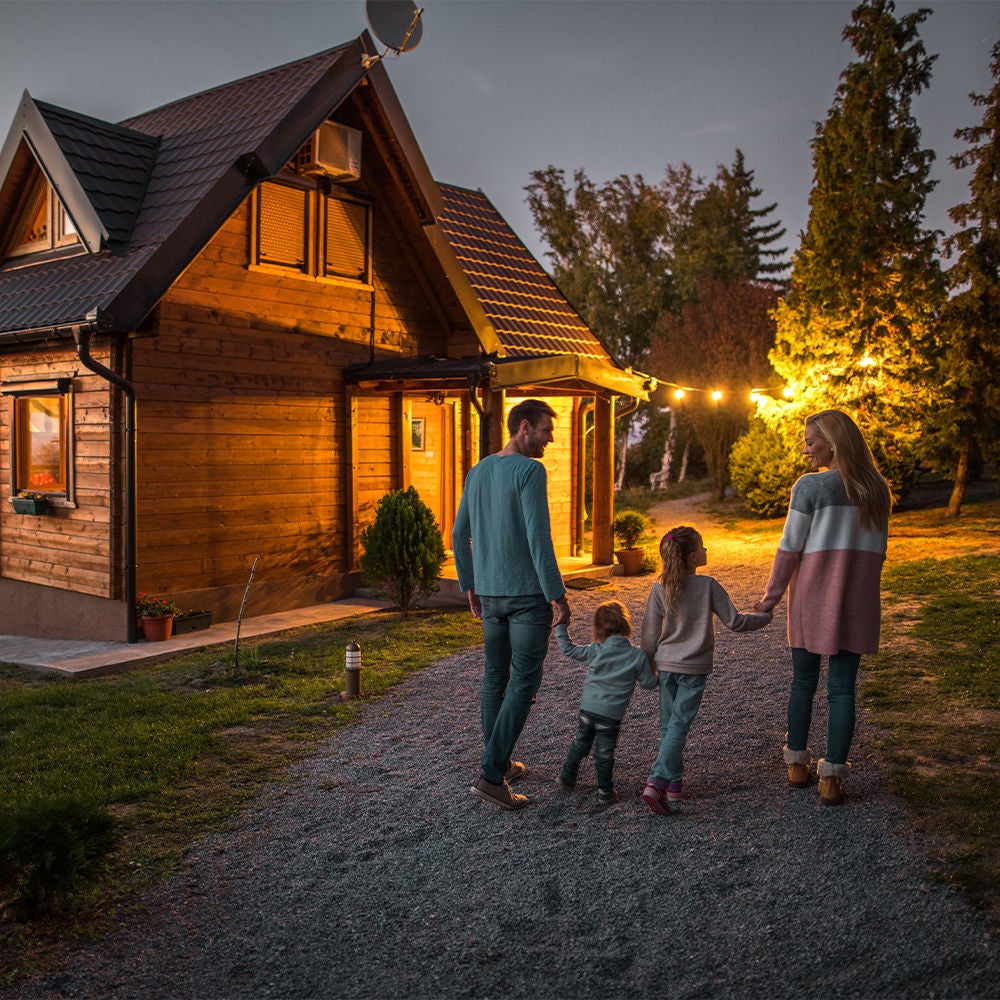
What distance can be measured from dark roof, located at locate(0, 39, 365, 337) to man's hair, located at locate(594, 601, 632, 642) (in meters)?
6.74

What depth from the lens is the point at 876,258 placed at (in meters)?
19.3

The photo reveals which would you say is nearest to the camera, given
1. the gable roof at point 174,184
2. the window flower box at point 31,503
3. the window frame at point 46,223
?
the gable roof at point 174,184

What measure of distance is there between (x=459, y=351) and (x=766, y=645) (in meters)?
A: 6.67

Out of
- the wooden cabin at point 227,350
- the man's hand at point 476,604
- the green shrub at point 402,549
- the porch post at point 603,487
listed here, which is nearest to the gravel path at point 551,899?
the man's hand at point 476,604

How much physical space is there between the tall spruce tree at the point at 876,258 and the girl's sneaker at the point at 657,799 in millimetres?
15596

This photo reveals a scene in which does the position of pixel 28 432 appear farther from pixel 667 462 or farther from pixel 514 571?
pixel 667 462

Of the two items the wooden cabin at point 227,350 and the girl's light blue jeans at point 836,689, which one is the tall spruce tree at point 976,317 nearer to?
the wooden cabin at point 227,350

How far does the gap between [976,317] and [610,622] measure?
51.6 feet

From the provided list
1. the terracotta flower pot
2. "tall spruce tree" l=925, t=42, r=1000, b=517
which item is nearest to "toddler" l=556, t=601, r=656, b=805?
the terracotta flower pot

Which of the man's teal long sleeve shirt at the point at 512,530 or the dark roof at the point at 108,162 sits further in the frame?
the dark roof at the point at 108,162

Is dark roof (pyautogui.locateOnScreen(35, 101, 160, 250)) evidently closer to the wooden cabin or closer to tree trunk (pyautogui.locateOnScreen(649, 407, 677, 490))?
the wooden cabin

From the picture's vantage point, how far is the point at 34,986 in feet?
11.7

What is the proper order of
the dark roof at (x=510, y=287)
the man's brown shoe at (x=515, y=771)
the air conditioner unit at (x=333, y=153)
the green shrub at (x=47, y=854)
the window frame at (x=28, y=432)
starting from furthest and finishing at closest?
the dark roof at (x=510, y=287) → the air conditioner unit at (x=333, y=153) → the window frame at (x=28, y=432) → the man's brown shoe at (x=515, y=771) → the green shrub at (x=47, y=854)

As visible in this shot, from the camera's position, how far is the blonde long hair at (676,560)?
4918 mm
